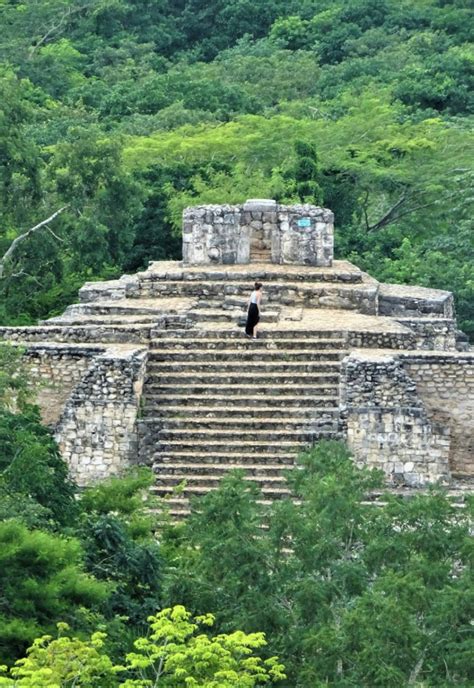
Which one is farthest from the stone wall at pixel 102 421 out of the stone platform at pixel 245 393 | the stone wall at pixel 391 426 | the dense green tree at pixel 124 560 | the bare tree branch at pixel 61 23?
the bare tree branch at pixel 61 23

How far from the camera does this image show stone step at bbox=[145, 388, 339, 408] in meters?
29.1

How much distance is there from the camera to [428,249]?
4006cm

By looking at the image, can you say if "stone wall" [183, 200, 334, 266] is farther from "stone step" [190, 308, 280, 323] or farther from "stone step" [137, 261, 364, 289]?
"stone step" [190, 308, 280, 323]

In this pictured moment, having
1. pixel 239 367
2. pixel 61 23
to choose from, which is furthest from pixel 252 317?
pixel 61 23

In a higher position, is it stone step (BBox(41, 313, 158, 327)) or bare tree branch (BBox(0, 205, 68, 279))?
bare tree branch (BBox(0, 205, 68, 279))

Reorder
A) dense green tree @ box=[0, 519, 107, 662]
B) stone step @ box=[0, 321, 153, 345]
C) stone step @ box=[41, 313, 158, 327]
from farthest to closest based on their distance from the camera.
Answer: stone step @ box=[41, 313, 158, 327], stone step @ box=[0, 321, 153, 345], dense green tree @ box=[0, 519, 107, 662]

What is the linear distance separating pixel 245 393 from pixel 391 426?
65.9 inches

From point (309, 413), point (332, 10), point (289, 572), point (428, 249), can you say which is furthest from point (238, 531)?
point (332, 10)

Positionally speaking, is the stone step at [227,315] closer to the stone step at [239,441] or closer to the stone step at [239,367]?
the stone step at [239,367]

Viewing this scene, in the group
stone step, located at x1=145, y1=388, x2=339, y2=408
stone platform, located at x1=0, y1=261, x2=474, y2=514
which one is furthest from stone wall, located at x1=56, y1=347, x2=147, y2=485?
stone step, located at x1=145, y1=388, x2=339, y2=408

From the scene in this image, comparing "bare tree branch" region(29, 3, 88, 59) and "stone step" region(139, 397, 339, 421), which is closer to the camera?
"stone step" region(139, 397, 339, 421)

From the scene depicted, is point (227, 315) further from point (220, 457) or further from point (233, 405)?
point (220, 457)

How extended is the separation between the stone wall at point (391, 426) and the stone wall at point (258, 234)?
16.0 ft

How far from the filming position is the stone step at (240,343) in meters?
29.8
